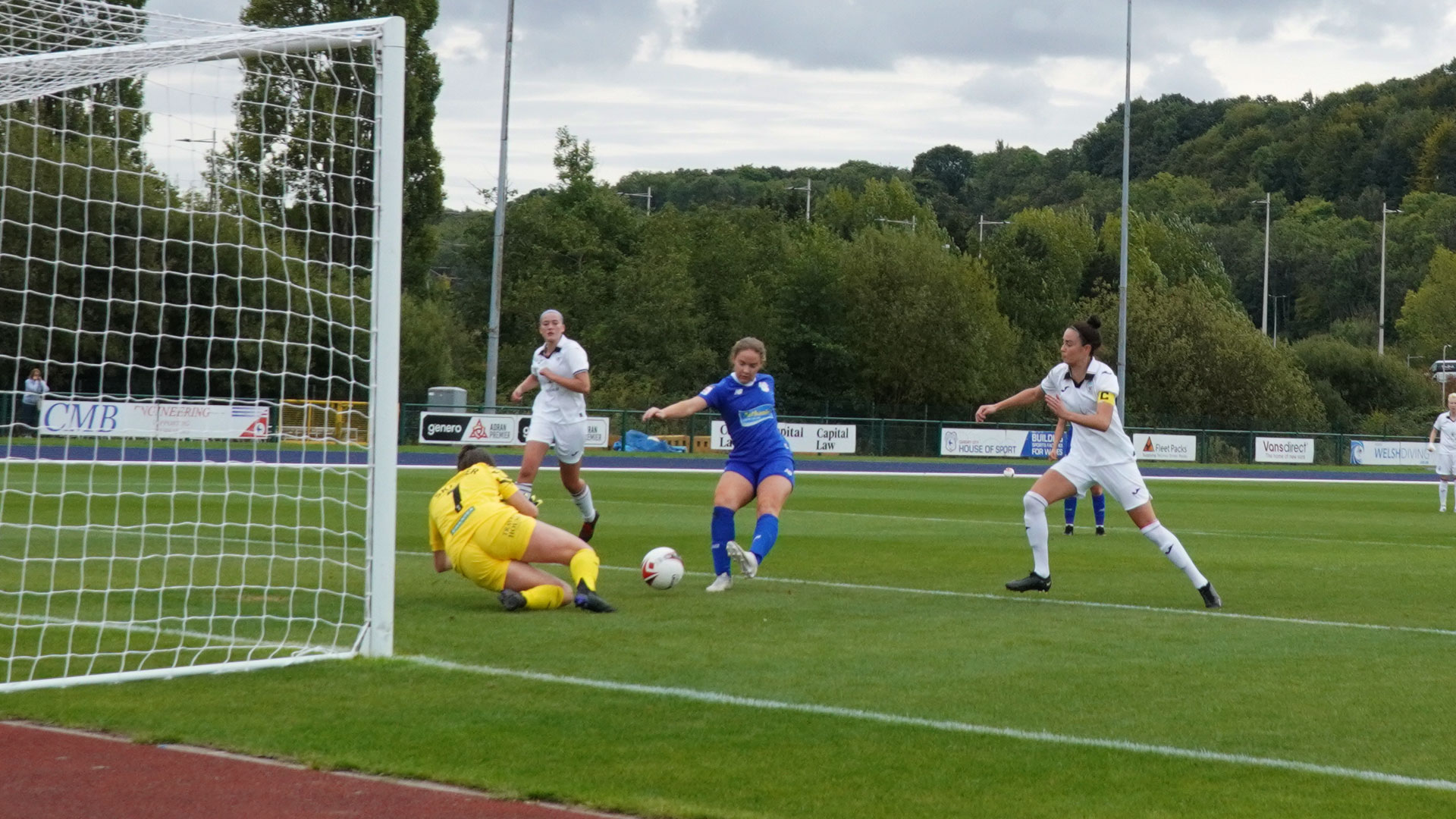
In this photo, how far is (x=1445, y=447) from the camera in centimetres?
2744

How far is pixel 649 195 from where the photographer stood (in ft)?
317

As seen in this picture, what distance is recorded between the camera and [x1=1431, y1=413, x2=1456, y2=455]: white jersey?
89.8 feet

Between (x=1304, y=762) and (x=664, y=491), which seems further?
(x=664, y=491)

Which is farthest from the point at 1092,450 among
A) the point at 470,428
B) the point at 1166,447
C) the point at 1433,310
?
the point at 1433,310

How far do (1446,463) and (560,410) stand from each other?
61.0 feet

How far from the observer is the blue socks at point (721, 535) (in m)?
11.4

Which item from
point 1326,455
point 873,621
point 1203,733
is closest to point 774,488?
point 873,621

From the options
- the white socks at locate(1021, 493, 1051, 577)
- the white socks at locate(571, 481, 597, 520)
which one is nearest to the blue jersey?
the white socks at locate(1021, 493, 1051, 577)

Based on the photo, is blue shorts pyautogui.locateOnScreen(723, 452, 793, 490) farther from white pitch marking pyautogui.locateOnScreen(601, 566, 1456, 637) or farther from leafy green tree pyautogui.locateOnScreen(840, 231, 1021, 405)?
leafy green tree pyautogui.locateOnScreen(840, 231, 1021, 405)

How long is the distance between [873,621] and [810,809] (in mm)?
4851

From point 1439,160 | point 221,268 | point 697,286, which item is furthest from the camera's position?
point 1439,160

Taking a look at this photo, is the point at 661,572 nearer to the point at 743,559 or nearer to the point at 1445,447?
the point at 743,559

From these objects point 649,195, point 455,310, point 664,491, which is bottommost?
point 664,491

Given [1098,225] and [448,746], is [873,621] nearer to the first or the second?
[448,746]
